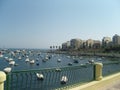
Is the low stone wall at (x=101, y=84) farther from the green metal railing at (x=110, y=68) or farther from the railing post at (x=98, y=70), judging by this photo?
the green metal railing at (x=110, y=68)

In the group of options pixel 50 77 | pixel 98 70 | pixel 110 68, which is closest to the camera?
pixel 50 77

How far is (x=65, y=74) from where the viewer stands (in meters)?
8.21

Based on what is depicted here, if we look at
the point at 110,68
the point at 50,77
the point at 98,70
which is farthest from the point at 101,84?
the point at 50,77

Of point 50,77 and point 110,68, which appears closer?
point 50,77

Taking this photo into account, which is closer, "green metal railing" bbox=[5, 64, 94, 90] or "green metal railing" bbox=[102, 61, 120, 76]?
"green metal railing" bbox=[5, 64, 94, 90]

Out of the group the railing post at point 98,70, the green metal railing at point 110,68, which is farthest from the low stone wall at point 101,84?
the green metal railing at point 110,68

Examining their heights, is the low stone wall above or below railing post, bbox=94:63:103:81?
below

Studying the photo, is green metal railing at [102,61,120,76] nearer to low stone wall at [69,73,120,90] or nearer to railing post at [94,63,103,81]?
low stone wall at [69,73,120,90]

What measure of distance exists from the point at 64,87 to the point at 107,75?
4.81m

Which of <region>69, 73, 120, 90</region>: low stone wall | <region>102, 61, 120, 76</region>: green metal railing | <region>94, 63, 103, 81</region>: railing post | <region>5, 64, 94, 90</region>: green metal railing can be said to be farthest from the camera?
<region>102, 61, 120, 76</region>: green metal railing

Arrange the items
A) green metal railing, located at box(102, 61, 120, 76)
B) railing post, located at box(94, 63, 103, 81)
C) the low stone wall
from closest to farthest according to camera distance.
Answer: the low stone wall < railing post, located at box(94, 63, 103, 81) < green metal railing, located at box(102, 61, 120, 76)

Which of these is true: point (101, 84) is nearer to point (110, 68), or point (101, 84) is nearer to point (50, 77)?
point (110, 68)

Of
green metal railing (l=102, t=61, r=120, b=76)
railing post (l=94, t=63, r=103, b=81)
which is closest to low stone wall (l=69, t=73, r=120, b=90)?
railing post (l=94, t=63, r=103, b=81)

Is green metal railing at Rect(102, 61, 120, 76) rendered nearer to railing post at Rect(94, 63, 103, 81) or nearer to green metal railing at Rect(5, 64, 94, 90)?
railing post at Rect(94, 63, 103, 81)
